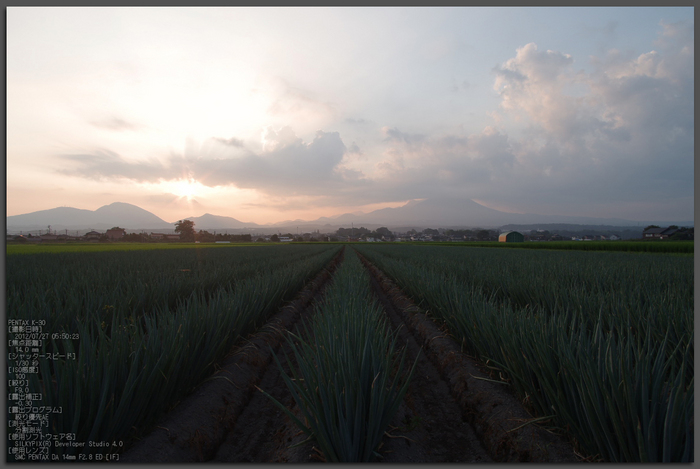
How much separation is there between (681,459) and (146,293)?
14.8ft

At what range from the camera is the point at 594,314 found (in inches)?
96.7

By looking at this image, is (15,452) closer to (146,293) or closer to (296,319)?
(146,293)

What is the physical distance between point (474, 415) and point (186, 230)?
192 ft

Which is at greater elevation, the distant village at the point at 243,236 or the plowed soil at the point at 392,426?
the distant village at the point at 243,236

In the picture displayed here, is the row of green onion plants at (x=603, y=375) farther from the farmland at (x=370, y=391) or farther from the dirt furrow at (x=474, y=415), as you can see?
the dirt furrow at (x=474, y=415)

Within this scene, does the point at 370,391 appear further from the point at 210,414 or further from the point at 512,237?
the point at 512,237

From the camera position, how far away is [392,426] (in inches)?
63.9

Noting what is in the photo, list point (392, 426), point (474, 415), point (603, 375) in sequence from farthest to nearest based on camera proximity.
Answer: point (474, 415) < point (392, 426) < point (603, 375)

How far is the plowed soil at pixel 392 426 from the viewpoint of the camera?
1.42m

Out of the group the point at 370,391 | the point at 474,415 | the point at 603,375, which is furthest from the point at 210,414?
the point at 603,375

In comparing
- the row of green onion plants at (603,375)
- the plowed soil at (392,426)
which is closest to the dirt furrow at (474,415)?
the plowed soil at (392,426)

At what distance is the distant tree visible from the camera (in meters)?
50.2

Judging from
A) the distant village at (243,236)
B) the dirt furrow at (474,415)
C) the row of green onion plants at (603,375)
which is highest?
the distant village at (243,236)

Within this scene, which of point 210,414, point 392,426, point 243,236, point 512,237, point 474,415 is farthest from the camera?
point 243,236
